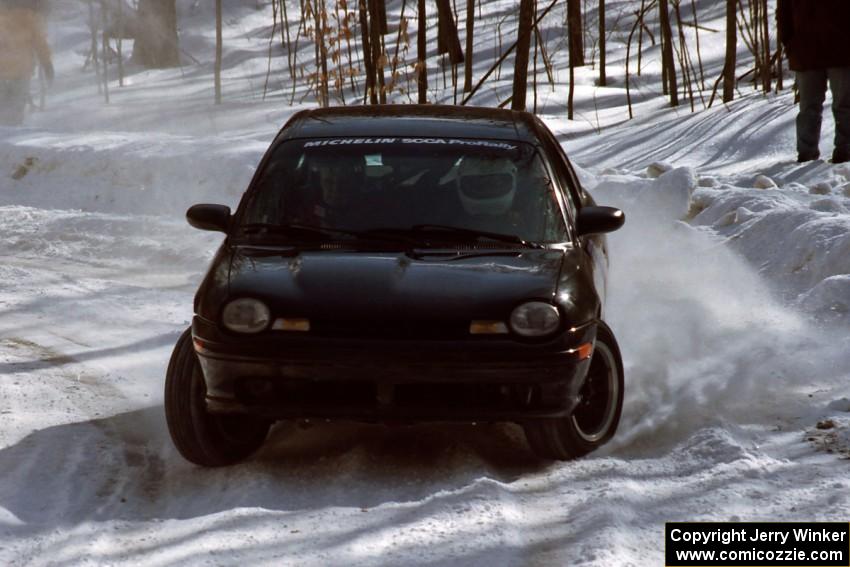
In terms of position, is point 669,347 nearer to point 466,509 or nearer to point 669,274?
point 669,274

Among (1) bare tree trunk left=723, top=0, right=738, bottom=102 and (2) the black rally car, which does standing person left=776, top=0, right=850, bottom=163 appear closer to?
(1) bare tree trunk left=723, top=0, right=738, bottom=102

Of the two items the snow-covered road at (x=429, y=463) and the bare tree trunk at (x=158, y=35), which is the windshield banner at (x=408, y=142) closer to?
the snow-covered road at (x=429, y=463)

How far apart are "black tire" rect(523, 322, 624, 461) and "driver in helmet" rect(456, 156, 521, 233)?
0.66 metres

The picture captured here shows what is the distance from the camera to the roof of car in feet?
20.4

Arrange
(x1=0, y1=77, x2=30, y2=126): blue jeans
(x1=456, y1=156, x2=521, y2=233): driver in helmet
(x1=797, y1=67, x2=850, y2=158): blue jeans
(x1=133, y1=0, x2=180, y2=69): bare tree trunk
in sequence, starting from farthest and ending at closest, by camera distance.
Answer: (x1=133, y1=0, x2=180, y2=69): bare tree trunk < (x1=0, y1=77, x2=30, y2=126): blue jeans < (x1=797, y1=67, x2=850, y2=158): blue jeans < (x1=456, y1=156, x2=521, y2=233): driver in helmet

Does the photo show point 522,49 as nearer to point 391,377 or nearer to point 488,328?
point 488,328

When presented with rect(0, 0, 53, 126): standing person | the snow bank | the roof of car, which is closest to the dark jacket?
the snow bank

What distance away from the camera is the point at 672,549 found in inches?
168

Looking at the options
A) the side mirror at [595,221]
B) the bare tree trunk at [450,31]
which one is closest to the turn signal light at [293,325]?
the side mirror at [595,221]

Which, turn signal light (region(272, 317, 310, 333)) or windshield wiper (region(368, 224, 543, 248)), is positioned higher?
windshield wiper (region(368, 224, 543, 248))

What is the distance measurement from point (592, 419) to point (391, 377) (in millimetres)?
1008

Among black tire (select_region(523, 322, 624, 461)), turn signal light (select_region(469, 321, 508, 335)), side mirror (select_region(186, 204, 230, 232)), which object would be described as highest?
side mirror (select_region(186, 204, 230, 232))

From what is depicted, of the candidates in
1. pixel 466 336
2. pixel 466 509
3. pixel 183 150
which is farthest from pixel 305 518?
pixel 183 150

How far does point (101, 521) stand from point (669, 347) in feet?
12.4
